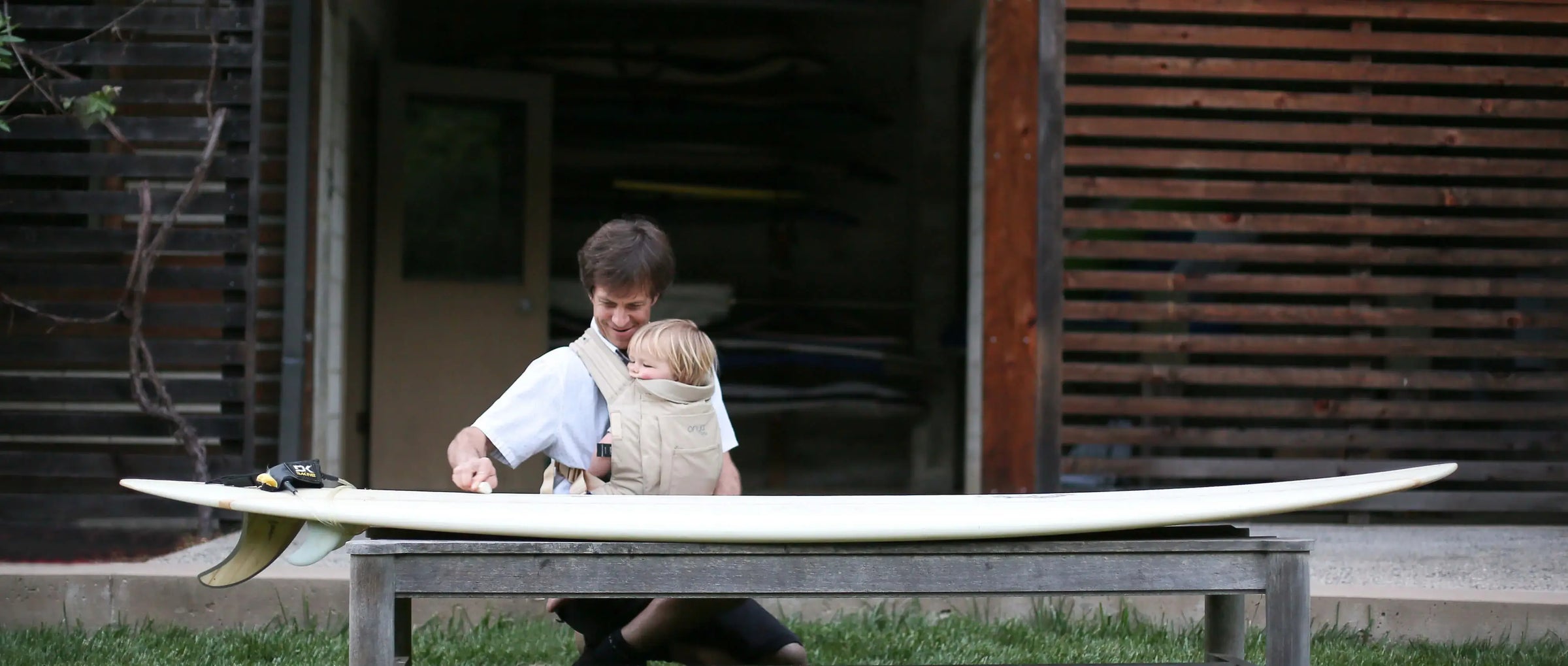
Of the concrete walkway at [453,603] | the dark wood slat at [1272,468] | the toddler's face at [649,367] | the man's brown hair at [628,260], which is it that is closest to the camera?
the toddler's face at [649,367]

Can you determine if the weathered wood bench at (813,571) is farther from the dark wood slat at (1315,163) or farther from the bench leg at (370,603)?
the dark wood slat at (1315,163)

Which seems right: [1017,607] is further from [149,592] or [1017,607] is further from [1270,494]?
[149,592]

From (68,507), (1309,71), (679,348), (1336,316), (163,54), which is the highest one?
(1309,71)

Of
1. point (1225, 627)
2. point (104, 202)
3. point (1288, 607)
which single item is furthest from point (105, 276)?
point (1288, 607)

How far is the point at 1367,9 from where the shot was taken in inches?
190

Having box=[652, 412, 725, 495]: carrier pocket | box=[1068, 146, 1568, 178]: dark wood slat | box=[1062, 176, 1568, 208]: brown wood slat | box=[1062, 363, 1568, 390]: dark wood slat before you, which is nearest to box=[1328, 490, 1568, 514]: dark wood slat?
box=[1062, 363, 1568, 390]: dark wood slat

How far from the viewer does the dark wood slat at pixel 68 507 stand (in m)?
4.31

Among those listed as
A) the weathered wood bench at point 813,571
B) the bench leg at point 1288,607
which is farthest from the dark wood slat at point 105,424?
the bench leg at point 1288,607

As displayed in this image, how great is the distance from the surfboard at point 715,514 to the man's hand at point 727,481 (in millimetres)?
245

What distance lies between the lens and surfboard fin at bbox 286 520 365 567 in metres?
2.06

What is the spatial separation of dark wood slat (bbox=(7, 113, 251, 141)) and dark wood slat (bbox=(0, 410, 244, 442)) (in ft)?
2.90

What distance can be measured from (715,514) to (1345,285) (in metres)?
3.59

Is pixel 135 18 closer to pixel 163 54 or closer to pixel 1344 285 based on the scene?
pixel 163 54

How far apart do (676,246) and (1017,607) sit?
4182 mm
